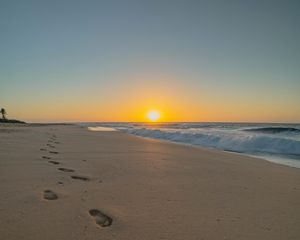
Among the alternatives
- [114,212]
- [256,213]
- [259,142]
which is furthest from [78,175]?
[259,142]

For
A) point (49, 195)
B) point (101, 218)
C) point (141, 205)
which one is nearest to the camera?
point (101, 218)

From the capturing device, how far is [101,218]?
2381mm

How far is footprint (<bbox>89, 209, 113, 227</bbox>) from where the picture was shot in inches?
89.3

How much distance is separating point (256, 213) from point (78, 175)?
96.5 inches

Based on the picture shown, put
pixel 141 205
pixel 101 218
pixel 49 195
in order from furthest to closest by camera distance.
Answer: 1. pixel 49 195
2. pixel 141 205
3. pixel 101 218

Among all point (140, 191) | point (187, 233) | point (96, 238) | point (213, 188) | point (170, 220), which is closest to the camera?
point (96, 238)

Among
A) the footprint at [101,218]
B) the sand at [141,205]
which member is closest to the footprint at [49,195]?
the sand at [141,205]

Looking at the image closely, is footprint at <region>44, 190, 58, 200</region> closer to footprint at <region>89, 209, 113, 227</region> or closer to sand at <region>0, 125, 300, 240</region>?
sand at <region>0, 125, 300, 240</region>

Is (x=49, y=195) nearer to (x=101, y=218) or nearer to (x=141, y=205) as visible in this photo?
(x=101, y=218)

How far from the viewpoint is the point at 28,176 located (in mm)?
3736

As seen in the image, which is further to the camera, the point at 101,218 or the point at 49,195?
the point at 49,195

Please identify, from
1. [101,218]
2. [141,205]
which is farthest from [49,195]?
[141,205]

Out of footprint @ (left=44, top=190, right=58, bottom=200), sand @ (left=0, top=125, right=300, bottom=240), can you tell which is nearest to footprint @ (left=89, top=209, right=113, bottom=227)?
sand @ (left=0, top=125, right=300, bottom=240)

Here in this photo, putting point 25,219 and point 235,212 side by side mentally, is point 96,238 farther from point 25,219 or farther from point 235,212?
point 235,212
